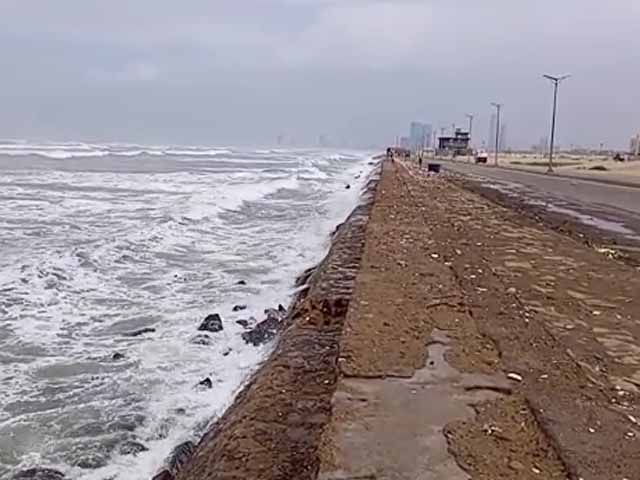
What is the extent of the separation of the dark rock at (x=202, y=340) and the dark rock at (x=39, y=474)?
3163mm

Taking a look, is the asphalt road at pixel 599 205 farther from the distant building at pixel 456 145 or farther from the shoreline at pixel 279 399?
the distant building at pixel 456 145

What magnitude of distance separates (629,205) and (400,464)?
21.9 metres

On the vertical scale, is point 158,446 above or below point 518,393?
below

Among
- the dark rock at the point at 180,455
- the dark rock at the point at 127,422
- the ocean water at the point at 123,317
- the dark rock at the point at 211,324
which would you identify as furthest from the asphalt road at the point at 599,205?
the dark rock at the point at 180,455

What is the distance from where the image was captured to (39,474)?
16.6 feet

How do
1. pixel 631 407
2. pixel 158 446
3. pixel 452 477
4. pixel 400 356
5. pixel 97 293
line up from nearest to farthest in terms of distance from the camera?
pixel 452 477, pixel 631 407, pixel 400 356, pixel 158 446, pixel 97 293

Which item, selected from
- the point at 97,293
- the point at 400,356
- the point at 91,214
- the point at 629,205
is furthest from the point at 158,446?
the point at 629,205

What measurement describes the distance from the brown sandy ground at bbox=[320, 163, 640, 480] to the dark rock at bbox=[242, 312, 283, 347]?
133 centimetres

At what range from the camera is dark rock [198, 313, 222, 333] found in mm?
8719

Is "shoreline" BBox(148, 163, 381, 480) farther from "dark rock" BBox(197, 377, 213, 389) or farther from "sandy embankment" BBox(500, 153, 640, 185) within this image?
"sandy embankment" BBox(500, 153, 640, 185)

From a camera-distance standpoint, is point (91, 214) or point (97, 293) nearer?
point (97, 293)

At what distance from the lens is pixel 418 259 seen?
9.45 metres

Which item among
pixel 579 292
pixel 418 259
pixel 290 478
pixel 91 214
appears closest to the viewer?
pixel 290 478

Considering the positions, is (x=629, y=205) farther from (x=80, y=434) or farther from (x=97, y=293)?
(x=80, y=434)
